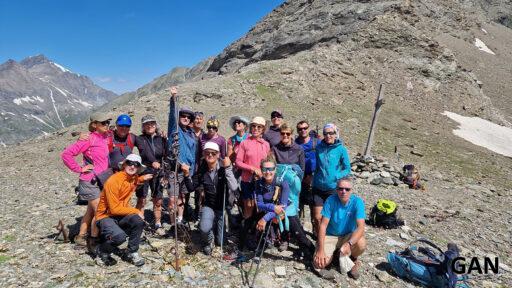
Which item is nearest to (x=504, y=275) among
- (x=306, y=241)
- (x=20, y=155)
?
(x=306, y=241)

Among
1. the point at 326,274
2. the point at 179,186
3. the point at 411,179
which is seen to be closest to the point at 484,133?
the point at 411,179

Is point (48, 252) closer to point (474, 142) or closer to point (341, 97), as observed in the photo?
point (341, 97)

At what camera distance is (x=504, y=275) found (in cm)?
880

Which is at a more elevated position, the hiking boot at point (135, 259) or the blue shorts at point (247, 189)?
the blue shorts at point (247, 189)

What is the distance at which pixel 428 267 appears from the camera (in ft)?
24.8

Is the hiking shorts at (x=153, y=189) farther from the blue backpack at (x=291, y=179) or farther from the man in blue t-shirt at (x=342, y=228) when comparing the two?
the man in blue t-shirt at (x=342, y=228)

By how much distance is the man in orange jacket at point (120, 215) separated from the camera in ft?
22.9

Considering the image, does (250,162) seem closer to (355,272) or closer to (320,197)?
(320,197)

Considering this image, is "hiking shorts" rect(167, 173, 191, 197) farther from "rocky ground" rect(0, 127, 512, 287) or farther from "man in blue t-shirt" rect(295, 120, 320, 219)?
"man in blue t-shirt" rect(295, 120, 320, 219)

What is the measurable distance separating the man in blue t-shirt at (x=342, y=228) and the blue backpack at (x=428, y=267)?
3.92 ft

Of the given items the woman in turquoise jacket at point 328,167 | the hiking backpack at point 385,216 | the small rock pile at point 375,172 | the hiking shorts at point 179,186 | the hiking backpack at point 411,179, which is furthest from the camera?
the small rock pile at point 375,172

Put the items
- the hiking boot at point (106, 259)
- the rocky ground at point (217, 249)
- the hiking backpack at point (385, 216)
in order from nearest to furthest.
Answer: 1. the rocky ground at point (217, 249)
2. the hiking boot at point (106, 259)
3. the hiking backpack at point (385, 216)

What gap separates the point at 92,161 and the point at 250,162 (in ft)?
11.9

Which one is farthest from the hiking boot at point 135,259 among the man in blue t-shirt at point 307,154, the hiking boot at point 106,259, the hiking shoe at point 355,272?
the hiking shoe at point 355,272
